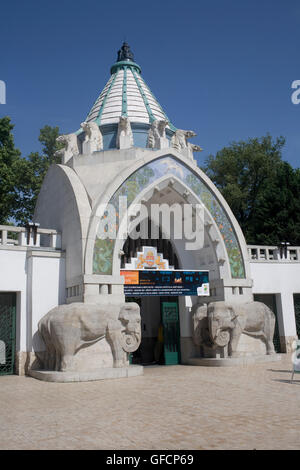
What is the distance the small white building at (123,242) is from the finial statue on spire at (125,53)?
136 inches

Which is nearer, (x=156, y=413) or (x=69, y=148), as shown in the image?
(x=156, y=413)

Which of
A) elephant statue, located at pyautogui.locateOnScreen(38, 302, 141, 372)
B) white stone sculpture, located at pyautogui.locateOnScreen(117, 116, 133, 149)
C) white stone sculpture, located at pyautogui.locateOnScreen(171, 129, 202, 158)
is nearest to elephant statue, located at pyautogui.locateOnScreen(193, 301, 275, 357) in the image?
elephant statue, located at pyautogui.locateOnScreen(38, 302, 141, 372)

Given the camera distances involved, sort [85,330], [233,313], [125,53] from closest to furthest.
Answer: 1. [85,330]
2. [233,313]
3. [125,53]

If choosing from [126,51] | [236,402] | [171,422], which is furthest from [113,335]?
[126,51]

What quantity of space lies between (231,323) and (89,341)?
449 centimetres

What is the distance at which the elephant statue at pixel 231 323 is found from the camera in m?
12.9

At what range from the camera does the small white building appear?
12.2 meters

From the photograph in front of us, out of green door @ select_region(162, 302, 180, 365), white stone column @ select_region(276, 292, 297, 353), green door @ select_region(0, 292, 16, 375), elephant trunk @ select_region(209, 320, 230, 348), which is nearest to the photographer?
green door @ select_region(0, 292, 16, 375)

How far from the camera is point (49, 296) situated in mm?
12531

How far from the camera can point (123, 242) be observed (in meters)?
12.8

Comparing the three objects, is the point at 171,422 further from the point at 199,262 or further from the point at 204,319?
the point at 199,262

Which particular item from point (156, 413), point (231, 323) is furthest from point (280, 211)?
point (156, 413)

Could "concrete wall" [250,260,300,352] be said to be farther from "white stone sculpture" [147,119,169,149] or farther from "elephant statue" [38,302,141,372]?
"elephant statue" [38,302,141,372]

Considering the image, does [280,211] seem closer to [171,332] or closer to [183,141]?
[183,141]
